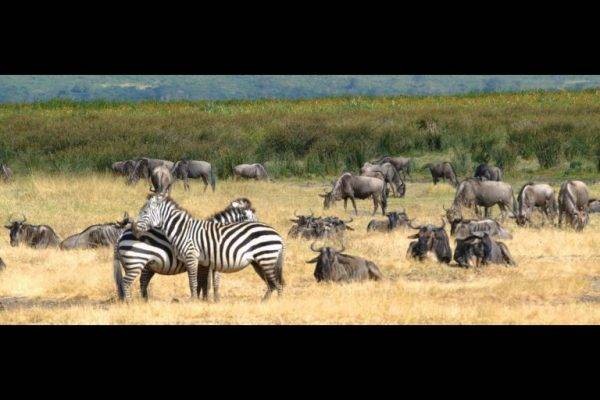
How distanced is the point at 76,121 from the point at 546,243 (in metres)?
30.1

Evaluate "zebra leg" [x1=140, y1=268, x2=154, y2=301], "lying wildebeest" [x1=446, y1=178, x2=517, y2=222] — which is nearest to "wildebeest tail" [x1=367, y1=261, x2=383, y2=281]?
"zebra leg" [x1=140, y1=268, x2=154, y2=301]

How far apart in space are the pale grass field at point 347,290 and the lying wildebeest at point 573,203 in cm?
43

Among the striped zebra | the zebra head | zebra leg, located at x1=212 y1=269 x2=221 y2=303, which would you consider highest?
the zebra head

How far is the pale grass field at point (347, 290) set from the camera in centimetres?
1426

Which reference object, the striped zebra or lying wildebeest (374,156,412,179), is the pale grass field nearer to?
the striped zebra

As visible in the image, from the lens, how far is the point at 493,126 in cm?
4472

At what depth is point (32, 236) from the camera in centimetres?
2125

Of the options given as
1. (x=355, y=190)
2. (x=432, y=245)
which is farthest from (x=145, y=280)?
(x=355, y=190)

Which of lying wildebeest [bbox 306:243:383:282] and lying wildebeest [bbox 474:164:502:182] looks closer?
lying wildebeest [bbox 306:243:383:282]

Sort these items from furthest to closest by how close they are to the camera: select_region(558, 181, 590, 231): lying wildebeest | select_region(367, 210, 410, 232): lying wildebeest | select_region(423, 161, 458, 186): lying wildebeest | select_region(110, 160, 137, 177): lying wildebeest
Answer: select_region(110, 160, 137, 177): lying wildebeest
select_region(423, 161, 458, 186): lying wildebeest
select_region(558, 181, 590, 231): lying wildebeest
select_region(367, 210, 410, 232): lying wildebeest

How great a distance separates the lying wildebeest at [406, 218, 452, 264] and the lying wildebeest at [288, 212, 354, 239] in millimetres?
2902

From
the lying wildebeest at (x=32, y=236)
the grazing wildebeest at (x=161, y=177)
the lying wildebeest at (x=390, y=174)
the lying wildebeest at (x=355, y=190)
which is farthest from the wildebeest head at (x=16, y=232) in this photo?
the lying wildebeest at (x=390, y=174)

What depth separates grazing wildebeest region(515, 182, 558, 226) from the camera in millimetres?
24938

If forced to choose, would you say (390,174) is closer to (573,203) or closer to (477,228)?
(573,203)
